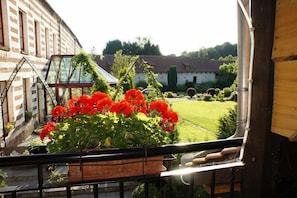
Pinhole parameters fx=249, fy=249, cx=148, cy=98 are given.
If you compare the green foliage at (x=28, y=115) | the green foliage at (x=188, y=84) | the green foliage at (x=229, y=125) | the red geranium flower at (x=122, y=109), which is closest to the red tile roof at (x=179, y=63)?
the green foliage at (x=188, y=84)

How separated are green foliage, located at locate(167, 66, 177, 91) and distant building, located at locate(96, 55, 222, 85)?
96 cm

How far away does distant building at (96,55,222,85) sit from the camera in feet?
101

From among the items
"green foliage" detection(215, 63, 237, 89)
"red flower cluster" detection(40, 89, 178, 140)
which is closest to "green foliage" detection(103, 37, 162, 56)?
"green foliage" detection(215, 63, 237, 89)

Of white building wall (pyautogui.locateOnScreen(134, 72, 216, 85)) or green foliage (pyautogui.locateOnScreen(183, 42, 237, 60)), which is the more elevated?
green foliage (pyautogui.locateOnScreen(183, 42, 237, 60))

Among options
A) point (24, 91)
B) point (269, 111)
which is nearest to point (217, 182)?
point (269, 111)

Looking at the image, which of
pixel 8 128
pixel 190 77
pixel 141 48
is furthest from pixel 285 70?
pixel 141 48

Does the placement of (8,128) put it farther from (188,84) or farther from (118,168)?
(188,84)

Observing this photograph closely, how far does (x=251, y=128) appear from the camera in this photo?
3.76 feet

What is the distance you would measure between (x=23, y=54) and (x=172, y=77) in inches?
890

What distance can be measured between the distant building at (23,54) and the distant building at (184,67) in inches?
756

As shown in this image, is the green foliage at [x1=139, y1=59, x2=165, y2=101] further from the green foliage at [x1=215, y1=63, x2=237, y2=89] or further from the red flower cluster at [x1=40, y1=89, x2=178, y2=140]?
the green foliage at [x1=215, y1=63, x2=237, y2=89]

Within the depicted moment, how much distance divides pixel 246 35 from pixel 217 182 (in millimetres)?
864

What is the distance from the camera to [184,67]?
32.0 meters

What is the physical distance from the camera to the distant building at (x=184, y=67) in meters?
30.9
